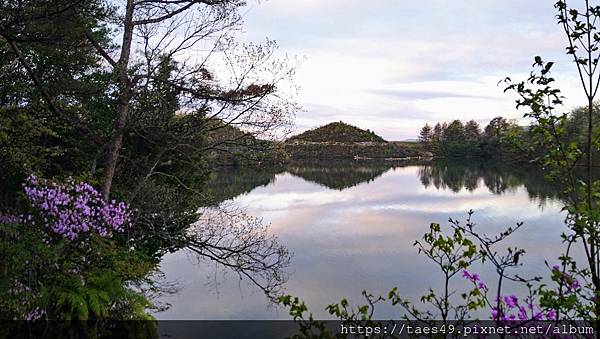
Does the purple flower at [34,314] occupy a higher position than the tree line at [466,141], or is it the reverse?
the tree line at [466,141]

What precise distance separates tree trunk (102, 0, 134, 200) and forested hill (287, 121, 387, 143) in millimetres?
77978

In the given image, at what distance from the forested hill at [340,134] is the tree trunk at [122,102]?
7798 cm

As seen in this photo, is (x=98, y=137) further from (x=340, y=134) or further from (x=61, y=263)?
(x=340, y=134)

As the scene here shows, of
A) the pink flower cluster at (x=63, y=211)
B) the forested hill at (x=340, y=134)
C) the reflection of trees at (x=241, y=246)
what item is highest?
the forested hill at (x=340, y=134)

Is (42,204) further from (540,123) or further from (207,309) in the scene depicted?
(207,309)

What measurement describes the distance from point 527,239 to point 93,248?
12116mm

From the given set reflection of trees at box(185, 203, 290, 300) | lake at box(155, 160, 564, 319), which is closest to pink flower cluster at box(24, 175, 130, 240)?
reflection of trees at box(185, 203, 290, 300)

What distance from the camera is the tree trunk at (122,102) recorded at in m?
6.37

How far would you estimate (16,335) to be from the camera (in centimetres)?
381

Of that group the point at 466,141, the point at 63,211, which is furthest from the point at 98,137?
the point at 466,141

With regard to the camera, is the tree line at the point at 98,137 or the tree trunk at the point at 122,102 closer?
the tree line at the point at 98,137

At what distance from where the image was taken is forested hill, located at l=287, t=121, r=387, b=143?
88.1 m

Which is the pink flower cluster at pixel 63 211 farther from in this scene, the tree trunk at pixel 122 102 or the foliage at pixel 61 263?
the tree trunk at pixel 122 102

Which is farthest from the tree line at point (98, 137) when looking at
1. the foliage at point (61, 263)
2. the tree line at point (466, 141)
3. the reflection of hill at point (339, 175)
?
the tree line at point (466, 141)
